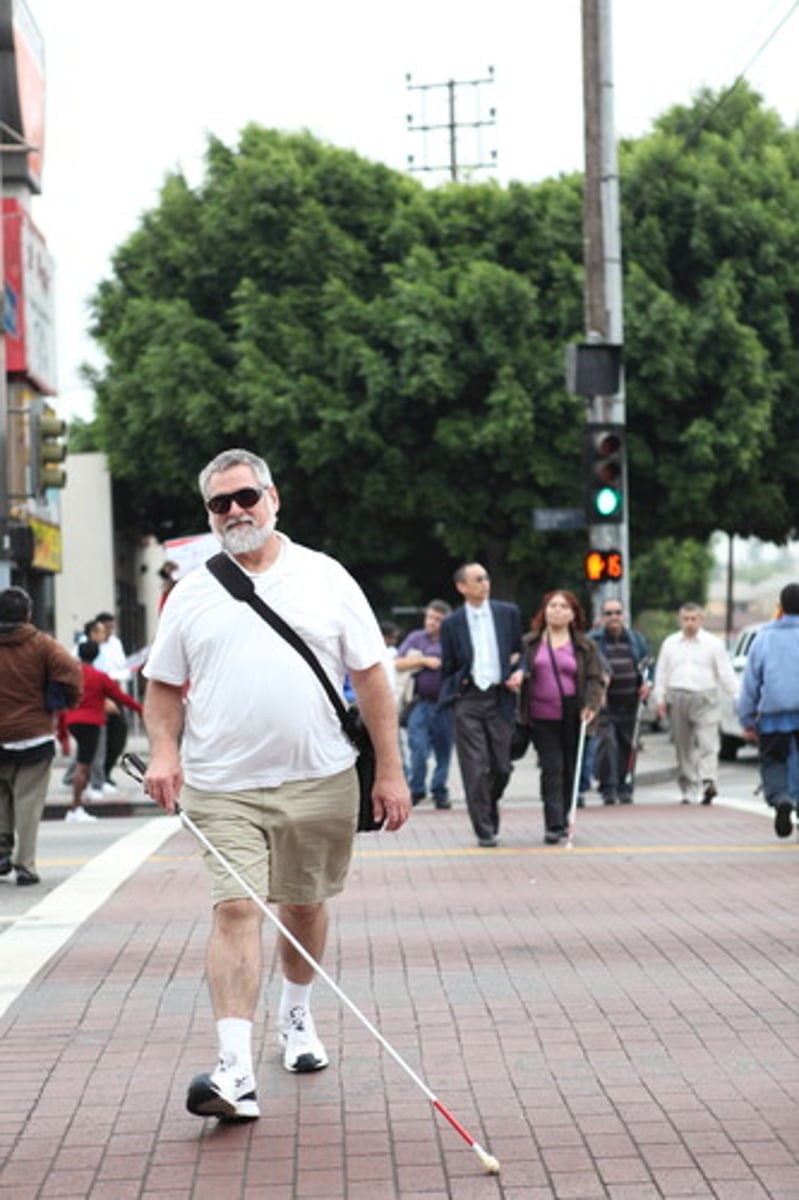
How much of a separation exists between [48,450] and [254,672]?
14.4 metres

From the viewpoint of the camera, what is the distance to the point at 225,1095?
6109 millimetres

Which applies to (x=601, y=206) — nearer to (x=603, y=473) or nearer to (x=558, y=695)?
(x=603, y=473)

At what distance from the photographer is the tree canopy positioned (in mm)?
35656

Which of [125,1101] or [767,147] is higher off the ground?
[767,147]

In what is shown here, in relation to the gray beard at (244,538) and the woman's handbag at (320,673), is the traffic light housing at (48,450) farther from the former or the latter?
the gray beard at (244,538)

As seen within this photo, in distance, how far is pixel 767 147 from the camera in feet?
124

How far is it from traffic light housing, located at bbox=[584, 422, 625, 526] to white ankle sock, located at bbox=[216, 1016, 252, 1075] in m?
13.9

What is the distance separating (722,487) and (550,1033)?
3039 cm

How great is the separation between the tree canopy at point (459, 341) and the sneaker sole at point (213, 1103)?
29.3m

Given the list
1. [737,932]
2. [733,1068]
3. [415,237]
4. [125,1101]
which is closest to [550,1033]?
[733,1068]

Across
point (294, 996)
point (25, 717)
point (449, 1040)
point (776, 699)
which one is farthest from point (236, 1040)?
point (776, 699)

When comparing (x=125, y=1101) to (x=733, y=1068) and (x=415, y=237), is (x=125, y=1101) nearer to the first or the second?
(x=733, y=1068)

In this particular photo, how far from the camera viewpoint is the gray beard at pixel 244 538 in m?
6.53

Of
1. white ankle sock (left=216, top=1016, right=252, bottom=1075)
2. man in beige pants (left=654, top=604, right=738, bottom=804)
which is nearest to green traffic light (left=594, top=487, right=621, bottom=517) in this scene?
man in beige pants (left=654, top=604, right=738, bottom=804)
